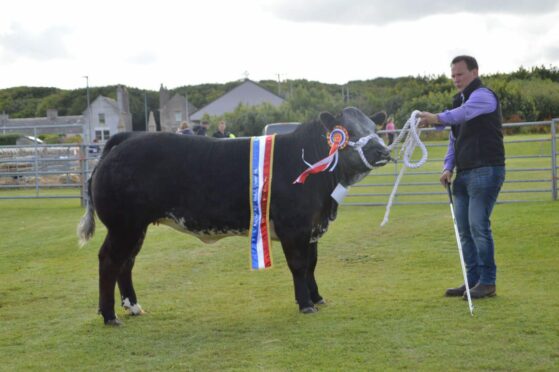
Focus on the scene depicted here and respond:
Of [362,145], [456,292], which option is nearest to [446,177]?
[362,145]

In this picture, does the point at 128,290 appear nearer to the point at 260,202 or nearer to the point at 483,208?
the point at 260,202

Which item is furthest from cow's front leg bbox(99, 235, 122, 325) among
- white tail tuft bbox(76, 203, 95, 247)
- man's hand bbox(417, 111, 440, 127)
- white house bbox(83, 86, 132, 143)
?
white house bbox(83, 86, 132, 143)

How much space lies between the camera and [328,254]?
10.3 m

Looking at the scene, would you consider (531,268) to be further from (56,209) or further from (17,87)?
(17,87)

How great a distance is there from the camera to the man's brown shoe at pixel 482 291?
6934 mm

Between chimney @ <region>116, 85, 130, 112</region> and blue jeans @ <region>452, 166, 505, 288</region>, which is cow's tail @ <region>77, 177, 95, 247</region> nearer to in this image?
blue jeans @ <region>452, 166, 505, 288</region>

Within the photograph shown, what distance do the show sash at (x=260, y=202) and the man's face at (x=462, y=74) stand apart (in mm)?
1999

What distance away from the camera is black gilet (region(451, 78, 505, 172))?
6.88 metres

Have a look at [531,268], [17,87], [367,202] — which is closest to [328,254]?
[531,268]

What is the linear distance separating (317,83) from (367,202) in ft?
213

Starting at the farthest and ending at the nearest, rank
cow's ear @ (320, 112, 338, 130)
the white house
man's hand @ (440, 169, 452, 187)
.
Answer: the white house → man's hand @ (440, 169, 452, 187) → cow's ear @ (320, 112, 338, 130)

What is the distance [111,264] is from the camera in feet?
22.3

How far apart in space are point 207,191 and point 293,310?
1.45 metres

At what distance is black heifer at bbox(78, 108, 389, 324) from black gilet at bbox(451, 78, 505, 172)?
0.84 metres
